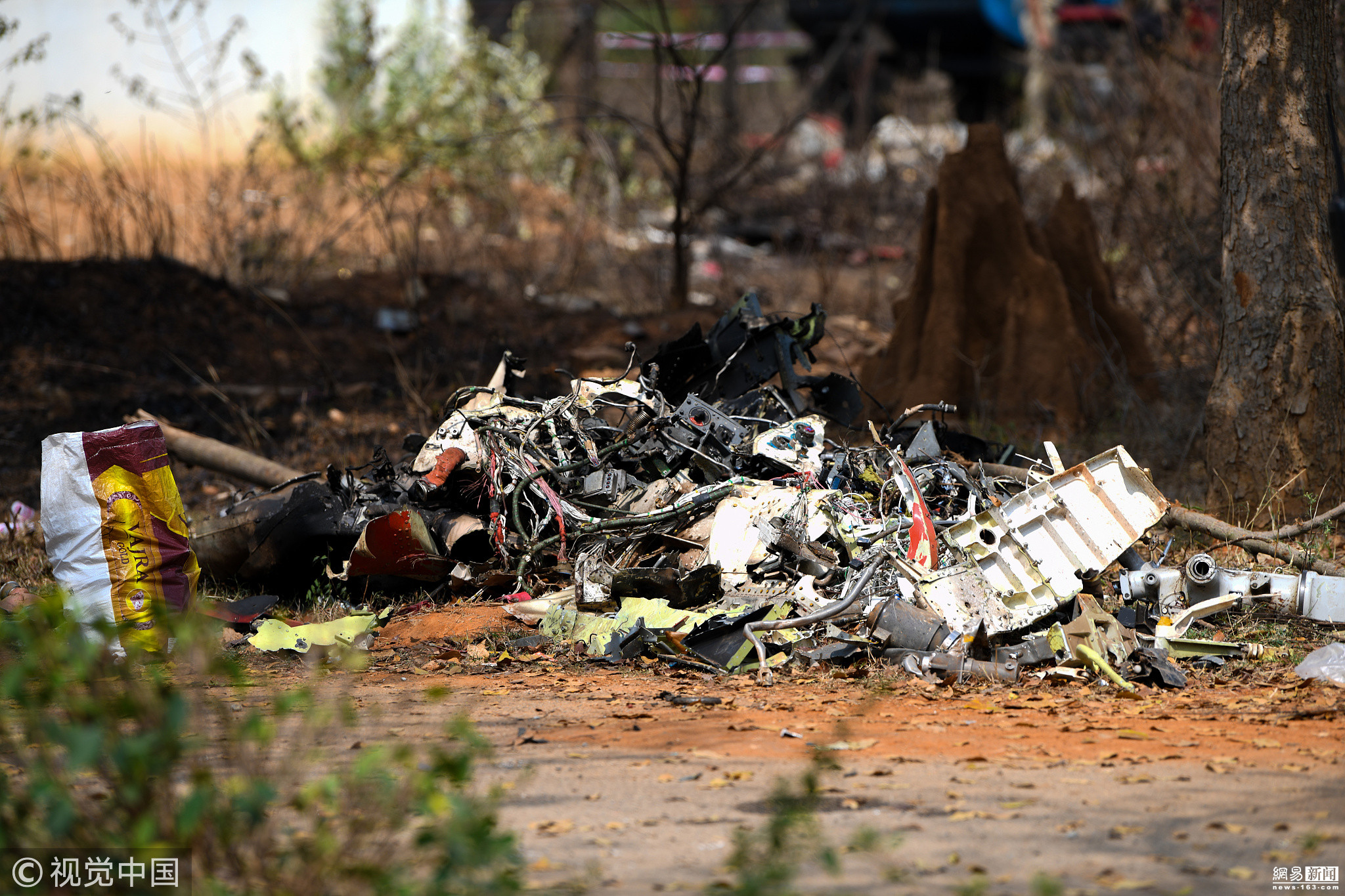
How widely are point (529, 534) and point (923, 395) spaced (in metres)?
3.87

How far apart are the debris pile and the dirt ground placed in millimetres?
255

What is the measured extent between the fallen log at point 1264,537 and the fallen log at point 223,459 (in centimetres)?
523

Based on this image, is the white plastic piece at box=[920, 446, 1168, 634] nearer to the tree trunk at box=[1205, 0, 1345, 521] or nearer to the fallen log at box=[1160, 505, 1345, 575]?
the fallen log at box=[1160, 505, 1345, 575]

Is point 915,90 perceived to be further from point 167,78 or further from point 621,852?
point 621,852

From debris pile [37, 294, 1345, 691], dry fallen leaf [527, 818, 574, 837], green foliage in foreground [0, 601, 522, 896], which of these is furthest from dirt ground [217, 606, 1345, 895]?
green foliage in foreground [0, 601, 522, 896]

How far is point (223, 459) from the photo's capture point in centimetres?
717

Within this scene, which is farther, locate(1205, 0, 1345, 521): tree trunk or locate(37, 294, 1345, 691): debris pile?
locate(1205, 0, 1345, 521): tree trunk

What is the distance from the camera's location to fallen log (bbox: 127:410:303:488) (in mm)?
7062

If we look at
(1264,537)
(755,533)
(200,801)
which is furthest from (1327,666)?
(200,801)

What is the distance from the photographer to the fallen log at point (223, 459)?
23.2 feet

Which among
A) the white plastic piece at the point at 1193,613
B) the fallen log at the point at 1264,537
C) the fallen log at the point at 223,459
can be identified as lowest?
the white plastic piece at the point at 1193,613

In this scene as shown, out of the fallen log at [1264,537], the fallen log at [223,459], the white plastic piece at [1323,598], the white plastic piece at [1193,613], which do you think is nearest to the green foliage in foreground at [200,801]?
the white plastic piece at [1193,613]

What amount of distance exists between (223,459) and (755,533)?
388cm

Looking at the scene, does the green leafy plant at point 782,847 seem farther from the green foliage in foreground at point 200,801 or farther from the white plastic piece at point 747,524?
the white plastic piece at point 747,524
